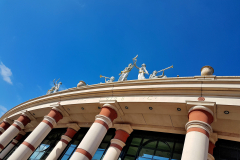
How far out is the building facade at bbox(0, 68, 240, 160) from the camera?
834 centimetres

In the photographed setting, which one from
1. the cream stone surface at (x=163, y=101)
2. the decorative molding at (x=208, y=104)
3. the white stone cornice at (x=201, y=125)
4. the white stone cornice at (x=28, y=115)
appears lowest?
the white stone cornice at (x=28, y=115)

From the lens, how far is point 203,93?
920cm

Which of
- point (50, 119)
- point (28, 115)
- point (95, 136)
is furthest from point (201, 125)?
point (28, 115)

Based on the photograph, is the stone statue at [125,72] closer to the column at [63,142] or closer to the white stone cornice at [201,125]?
the column at [63,142]

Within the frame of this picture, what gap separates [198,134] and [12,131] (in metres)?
16.8

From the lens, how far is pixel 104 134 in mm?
10156

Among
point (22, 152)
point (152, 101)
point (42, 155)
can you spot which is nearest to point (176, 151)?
point (152, 101)

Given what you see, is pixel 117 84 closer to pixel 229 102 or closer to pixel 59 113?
pixel 59 113

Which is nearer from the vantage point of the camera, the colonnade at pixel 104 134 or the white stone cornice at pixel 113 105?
the colonnade at pixel 104 134

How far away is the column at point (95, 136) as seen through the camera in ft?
29.5

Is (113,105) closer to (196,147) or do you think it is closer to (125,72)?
(125,72)

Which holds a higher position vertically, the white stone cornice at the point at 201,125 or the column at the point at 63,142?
the white stone cornice at the point at 201,125

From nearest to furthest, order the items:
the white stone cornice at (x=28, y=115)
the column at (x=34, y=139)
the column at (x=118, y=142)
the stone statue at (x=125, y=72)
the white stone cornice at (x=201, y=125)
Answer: the white stone cornice at (x=201, y=125)
the column at (x=118, y=142)
the column at (x=34, y=139)
the stone statue at (x=125, y=72)
the white stone cornice at (x=28, y=115)

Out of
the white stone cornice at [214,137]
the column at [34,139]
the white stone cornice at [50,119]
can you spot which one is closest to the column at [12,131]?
the column at [34,139]
